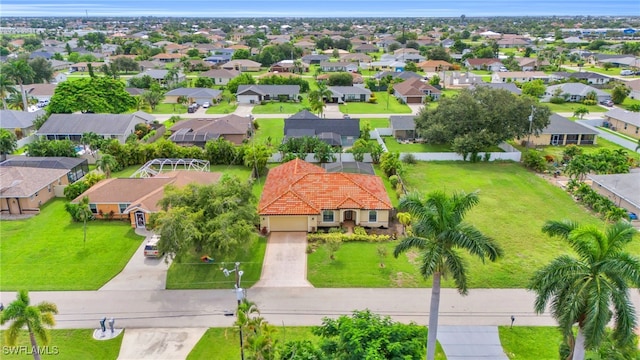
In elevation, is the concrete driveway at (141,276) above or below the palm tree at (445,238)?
below

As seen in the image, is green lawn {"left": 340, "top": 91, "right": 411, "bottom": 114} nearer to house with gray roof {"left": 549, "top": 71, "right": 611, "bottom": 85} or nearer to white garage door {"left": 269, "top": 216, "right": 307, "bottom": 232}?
house with gray roof {"left": 549, "top": 71, "right": 611, "bottom": 85}

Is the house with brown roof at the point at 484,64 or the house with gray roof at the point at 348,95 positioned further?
the house with brown roof at the point at 484,64

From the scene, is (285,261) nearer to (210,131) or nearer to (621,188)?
(621,188)

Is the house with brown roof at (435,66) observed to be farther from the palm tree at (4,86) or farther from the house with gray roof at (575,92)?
the palm tree at (4,86)

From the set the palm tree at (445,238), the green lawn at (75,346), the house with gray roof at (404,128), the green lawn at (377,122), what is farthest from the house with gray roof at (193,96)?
the palm tree at (445,238)

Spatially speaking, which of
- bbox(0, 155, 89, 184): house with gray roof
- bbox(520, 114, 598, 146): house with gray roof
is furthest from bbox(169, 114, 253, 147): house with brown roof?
bbox(520, 114, 598, 146): house with gray roof

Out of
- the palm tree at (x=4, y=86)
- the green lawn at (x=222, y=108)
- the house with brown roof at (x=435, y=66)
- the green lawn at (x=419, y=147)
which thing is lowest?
the green lawn at (x=419, y=147)

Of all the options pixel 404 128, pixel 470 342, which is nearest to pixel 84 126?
pixel 404 128
